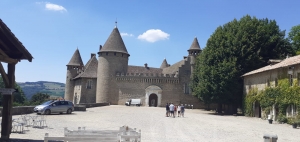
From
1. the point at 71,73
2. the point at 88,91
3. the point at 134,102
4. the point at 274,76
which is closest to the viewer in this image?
the point at 274,76

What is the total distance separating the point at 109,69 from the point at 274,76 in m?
31.1

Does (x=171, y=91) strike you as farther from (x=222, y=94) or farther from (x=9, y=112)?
(x=9, y=112)

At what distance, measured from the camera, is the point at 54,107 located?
25828 millimetres

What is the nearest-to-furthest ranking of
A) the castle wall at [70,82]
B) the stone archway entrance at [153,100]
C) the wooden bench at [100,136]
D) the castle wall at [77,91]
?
the wooden bench at [100,136], the stone archway entrance at [153,100], the castle wall at [77,91], the castle wall at [70,82]

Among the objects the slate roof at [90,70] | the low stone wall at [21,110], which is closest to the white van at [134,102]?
the slate roof at [90,70]

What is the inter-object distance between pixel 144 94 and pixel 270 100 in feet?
90.9

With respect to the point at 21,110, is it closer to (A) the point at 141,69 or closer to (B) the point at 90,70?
(B) the point at 90,70

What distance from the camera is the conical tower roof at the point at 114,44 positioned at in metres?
53.5

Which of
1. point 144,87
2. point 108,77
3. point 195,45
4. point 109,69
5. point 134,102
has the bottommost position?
point 134,102

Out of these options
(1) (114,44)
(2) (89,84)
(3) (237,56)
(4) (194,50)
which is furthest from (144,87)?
(3) (237,56)

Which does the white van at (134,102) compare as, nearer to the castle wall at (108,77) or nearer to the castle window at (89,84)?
the castle wall at (108,77)

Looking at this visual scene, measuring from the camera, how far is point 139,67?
63.2 meters

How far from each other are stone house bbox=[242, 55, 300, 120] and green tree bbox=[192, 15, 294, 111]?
5.62ft

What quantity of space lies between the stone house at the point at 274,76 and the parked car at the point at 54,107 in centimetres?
1879
